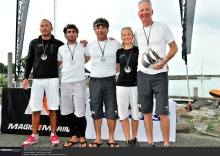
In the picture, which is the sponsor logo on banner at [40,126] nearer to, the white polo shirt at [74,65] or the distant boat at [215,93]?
the white polo shirt at [74,65]

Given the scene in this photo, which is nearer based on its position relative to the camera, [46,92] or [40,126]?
[46,92]

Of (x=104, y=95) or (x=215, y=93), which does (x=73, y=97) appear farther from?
(x=215, y=93)

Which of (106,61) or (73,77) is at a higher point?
(106,61)

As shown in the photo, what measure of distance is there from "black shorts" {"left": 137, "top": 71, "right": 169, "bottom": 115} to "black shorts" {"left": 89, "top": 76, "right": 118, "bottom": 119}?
37cm

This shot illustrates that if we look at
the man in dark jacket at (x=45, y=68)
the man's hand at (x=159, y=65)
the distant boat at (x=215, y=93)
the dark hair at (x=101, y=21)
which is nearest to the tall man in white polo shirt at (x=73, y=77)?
the man in dark jacket at (x=45, y=68)

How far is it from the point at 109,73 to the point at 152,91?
2.07ft

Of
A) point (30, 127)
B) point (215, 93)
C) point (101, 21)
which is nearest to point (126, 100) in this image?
point (101, 21)

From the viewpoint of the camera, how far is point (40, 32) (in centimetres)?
371

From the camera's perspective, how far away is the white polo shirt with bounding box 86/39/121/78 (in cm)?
333

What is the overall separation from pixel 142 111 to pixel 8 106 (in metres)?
2.72

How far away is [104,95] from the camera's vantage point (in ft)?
11.2

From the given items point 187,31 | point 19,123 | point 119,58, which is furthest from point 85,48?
point 187,31

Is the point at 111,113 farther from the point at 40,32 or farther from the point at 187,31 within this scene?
the point at 187,31

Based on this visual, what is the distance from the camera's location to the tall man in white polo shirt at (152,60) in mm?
3133
